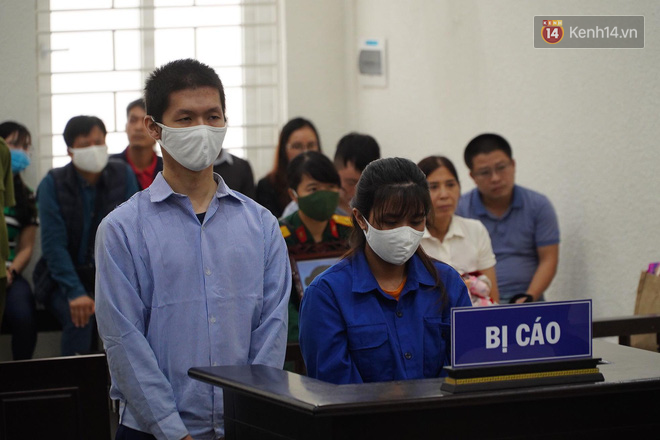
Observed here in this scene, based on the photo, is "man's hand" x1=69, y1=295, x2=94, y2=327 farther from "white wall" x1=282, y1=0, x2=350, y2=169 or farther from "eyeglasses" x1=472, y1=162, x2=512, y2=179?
"white wall" x1=282, y1=0, x2=350, y2=169

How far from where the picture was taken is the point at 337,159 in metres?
4.67

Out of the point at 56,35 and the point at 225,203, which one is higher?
the point at 56,35

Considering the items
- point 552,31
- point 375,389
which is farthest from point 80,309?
point 375,389

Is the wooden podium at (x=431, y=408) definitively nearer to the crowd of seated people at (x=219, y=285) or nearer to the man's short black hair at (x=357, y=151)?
the crowd of seated people at (x=219, y=285)

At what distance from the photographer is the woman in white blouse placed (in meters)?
3.75

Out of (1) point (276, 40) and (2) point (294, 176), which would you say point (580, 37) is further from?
(1) point (276, 40)

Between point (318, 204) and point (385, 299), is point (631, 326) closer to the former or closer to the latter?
point (318, 204)

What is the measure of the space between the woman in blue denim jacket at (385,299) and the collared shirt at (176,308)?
143 millimetres

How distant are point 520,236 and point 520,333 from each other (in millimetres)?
3032

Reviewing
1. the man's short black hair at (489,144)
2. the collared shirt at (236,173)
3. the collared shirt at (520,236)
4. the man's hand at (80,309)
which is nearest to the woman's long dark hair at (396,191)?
the man's short black hair at (489,144)

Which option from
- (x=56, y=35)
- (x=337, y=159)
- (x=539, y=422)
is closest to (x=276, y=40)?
(x=56, y=35)

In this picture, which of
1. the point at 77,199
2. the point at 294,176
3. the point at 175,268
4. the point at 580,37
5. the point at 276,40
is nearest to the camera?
the point at 175,268

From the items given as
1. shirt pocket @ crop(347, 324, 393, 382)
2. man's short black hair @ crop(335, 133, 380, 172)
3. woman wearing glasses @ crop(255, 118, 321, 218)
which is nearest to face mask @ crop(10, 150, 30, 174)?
woman wearing glasses @ crop(255, 118, 321, 218)

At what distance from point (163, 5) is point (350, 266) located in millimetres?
5748
